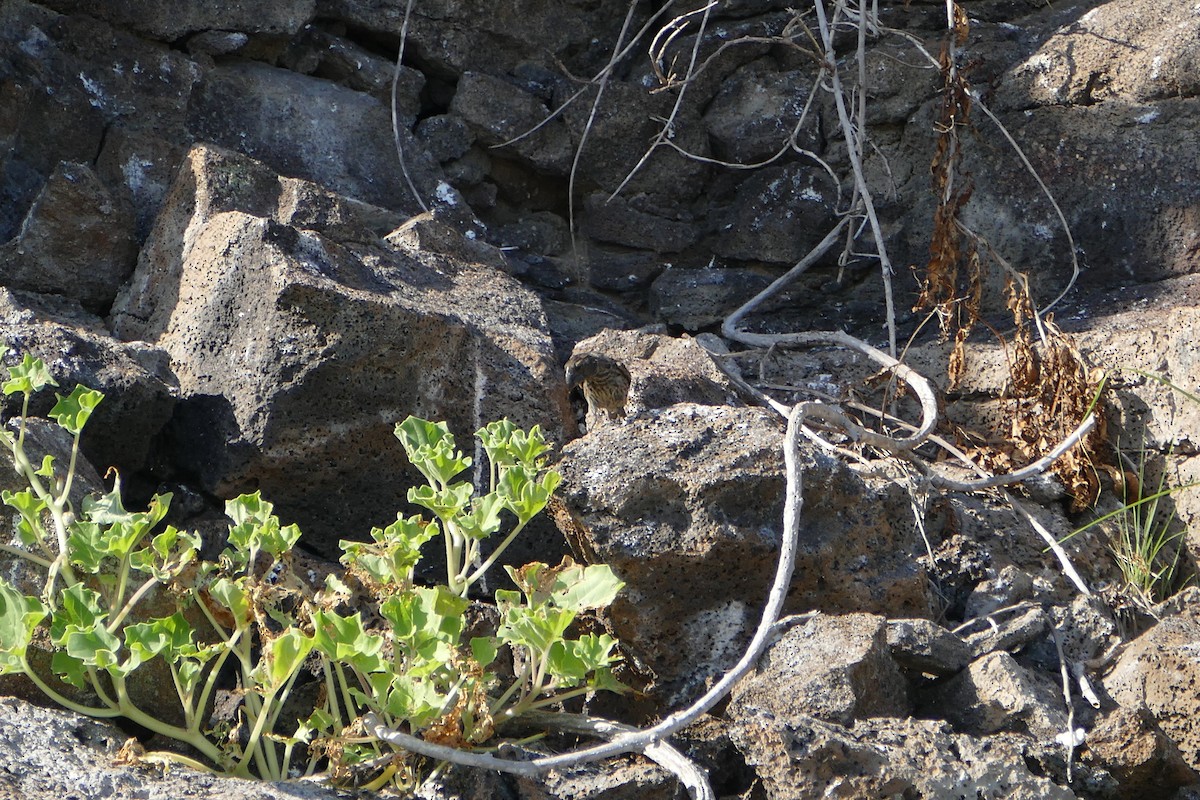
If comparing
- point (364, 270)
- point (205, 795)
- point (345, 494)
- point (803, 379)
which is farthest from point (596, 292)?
point (205, 795)

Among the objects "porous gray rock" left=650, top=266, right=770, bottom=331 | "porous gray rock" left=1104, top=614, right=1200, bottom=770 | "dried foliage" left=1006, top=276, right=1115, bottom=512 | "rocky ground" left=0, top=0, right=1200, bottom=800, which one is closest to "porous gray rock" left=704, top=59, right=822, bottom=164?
"rocky ground" left=0, top=0, right=1200, bottom=800

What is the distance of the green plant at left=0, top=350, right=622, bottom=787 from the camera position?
1.95 meters

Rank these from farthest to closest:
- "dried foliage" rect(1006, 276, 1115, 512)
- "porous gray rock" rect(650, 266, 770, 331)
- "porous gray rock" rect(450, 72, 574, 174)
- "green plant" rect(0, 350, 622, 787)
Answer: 1. "porous gray rock" rect(450, 72, 574, 174)
2. "porous gray rock" rect(650, 266, 770, 331)
3. "dried foliage" rect(1006, 276, 1115, 512)
4. "green plant" rect(0, 350, 622, 787)

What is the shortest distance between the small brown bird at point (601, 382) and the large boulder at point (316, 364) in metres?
0.07

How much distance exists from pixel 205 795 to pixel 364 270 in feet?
4.63

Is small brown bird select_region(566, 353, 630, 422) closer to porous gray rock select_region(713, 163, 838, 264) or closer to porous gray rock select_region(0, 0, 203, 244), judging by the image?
porous gray rock select_region(0, 0, 203, 244)

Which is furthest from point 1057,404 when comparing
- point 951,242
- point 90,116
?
point 90,116

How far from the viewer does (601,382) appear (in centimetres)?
308

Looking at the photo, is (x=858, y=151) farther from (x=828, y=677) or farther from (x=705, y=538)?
(x=828, y=677)

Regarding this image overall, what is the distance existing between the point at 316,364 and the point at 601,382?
68 centimetres

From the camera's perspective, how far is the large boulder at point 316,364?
2742 mm

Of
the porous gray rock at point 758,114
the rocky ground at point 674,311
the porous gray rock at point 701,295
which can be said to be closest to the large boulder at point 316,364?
the rocky ground at point 674,311

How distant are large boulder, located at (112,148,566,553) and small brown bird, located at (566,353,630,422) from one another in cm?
7

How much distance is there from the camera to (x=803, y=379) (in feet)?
12.1
